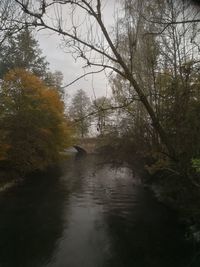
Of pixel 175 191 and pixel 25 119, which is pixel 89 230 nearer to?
pixel 175 191

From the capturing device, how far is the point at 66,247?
30.8 feet

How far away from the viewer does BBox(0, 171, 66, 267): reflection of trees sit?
8.87 m

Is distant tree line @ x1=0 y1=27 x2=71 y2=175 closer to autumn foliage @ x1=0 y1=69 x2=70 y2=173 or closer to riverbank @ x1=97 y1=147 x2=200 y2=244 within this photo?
autumn foliage @ x1=0 y1=69 x2=70 y2=173

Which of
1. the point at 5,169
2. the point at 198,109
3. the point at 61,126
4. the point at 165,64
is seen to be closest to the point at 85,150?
the point at 61,126

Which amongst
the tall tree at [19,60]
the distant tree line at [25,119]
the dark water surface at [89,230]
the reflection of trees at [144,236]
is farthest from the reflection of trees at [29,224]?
the tall tree at [19,60]

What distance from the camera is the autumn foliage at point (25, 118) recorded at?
20.9 meters

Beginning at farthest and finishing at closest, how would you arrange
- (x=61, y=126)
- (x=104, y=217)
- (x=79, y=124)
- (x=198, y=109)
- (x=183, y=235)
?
(x=61, y=126)
(x=104, y=217)
(x=198, y=109)
(x=183, y=235)
(x=79, y=124)

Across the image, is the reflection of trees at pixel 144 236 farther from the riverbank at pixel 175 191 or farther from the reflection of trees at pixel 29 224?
the reflection of trees at pixel 29 224

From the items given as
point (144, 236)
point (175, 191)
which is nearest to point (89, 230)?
point (144, 236)

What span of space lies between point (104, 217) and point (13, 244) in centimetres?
386

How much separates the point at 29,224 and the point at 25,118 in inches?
422

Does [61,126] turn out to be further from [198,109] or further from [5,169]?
[198,109]

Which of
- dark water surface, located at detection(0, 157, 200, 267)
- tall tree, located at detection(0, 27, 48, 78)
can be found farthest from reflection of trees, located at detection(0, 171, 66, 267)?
tall tree, located at detection(0, 27, 48, 78)

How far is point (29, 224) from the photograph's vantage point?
1153 cm
